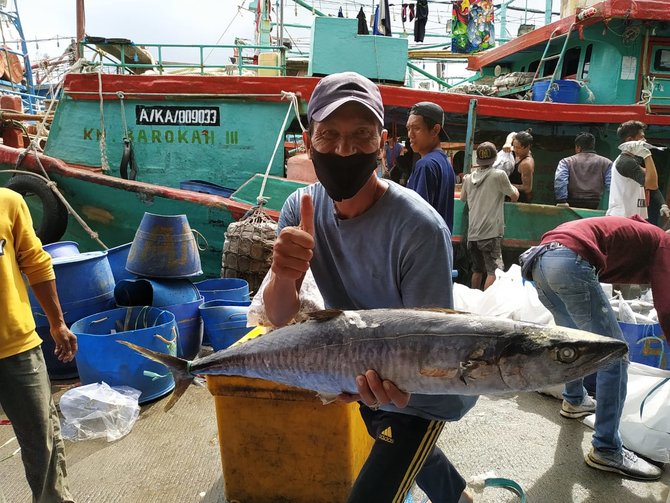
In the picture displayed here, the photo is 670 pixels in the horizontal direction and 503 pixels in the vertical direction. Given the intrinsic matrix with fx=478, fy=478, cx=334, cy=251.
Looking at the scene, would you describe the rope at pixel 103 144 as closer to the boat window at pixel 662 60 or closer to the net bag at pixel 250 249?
the net bag at pixel 250 249

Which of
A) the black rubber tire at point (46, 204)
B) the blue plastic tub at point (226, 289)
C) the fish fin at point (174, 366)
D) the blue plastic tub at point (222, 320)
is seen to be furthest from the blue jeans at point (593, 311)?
the black rubber tire at point (46, 204)

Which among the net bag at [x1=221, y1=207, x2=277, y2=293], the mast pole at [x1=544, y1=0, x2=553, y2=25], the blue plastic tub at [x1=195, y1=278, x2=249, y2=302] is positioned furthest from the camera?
the mast pole at [x1=544, y1=0, x2=553, y2=25]

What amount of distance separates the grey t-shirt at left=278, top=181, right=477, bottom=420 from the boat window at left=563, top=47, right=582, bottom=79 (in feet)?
37.9

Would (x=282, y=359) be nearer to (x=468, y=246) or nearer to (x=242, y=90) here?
(x=468, y=246)

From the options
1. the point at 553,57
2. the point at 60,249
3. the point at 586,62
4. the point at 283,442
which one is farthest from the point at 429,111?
the point at 586,62

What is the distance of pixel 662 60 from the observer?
9859mm

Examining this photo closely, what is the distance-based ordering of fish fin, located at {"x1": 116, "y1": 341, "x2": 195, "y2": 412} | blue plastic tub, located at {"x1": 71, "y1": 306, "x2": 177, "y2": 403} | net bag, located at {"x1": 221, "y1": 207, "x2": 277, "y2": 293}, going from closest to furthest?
fish fin, located at {"x1": 116, "y1": 341, "x2": 195, "y2": 412} < blue plastic tub, located at {"x1": 71, "y1": 306, "x2": 177, "y2": 403} < net bag, located at {"x1": 221, "y1": 207, "x2": 277, "y2": 293}

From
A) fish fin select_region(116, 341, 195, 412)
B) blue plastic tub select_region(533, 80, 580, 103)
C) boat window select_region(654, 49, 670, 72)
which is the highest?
boat window select_region(654, 49, 670, 72)

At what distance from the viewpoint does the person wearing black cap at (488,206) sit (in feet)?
19.9

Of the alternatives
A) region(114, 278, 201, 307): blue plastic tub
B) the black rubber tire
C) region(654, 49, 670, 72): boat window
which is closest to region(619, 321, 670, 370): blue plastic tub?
region(114, 278, 201, 307): blue plastic tub

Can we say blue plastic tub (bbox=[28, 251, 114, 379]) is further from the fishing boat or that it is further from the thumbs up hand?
the thumbs up hand

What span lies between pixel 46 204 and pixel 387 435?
6.18m

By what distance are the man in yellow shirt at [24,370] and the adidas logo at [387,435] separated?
1.74 metres

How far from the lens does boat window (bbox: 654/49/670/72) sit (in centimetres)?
980
